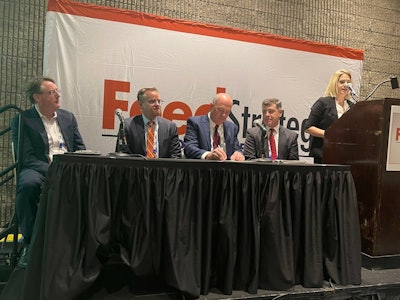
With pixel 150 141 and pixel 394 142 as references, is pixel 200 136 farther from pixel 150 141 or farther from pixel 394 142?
pixel 394 142

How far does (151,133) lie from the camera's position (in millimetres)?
3074

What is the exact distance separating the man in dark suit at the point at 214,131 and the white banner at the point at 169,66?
778mm

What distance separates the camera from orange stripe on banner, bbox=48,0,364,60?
352cm

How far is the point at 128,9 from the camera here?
392 centimetres

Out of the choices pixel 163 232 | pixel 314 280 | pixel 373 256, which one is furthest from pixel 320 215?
pixel 163 232

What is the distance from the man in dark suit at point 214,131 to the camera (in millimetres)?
3139

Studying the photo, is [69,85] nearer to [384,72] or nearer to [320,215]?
[320,215]

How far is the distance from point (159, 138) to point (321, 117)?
4.26ft

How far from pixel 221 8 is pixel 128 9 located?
1050mm

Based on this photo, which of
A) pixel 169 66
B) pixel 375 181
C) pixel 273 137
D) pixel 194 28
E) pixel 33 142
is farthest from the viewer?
pixel 194 28

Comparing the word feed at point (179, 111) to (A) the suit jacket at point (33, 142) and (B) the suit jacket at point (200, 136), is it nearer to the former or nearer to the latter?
(B) the suit jacket at point (200, 136)

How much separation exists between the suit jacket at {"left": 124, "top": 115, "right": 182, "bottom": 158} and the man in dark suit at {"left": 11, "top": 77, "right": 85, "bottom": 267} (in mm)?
401

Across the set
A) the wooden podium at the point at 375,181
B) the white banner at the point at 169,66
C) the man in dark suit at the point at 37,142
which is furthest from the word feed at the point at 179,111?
the wooden podium at the point at 375,181

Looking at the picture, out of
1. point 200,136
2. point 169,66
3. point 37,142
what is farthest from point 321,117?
point 37,142
